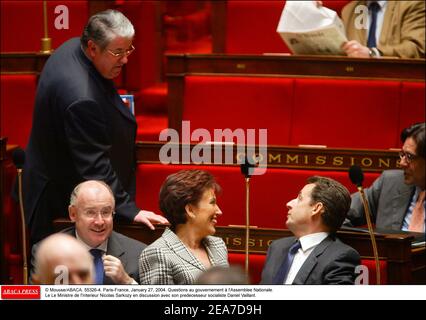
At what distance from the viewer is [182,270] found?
45.9 inches

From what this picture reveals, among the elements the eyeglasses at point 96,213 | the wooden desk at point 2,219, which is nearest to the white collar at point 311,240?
the eyeglasses at point 96,213

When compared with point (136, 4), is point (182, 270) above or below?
below

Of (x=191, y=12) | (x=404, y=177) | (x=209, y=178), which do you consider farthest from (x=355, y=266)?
(x=191, y=12)

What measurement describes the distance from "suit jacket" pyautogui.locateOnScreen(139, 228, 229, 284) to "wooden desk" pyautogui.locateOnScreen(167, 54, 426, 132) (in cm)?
60

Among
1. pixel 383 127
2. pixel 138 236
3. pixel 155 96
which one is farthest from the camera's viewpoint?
pixel 155 96

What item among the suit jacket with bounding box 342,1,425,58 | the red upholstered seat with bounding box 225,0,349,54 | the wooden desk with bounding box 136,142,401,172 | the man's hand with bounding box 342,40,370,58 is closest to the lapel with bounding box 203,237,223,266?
the wooden desk with bounding box 136,142,401,172

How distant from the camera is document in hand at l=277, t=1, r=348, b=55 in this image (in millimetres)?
1745

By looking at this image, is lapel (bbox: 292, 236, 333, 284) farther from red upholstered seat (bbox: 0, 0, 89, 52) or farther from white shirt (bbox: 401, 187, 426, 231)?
red upholstered seat (bbox: 0, 0, 89, 52)

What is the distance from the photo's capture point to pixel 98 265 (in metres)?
1.19

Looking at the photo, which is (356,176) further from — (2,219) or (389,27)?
(389,27)

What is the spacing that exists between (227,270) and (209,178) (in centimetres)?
34

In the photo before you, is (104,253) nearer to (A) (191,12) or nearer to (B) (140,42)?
(B) (140,42)

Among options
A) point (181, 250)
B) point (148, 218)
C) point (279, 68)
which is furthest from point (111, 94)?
point (279, 68)

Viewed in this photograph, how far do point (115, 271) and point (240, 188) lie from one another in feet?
1.40
